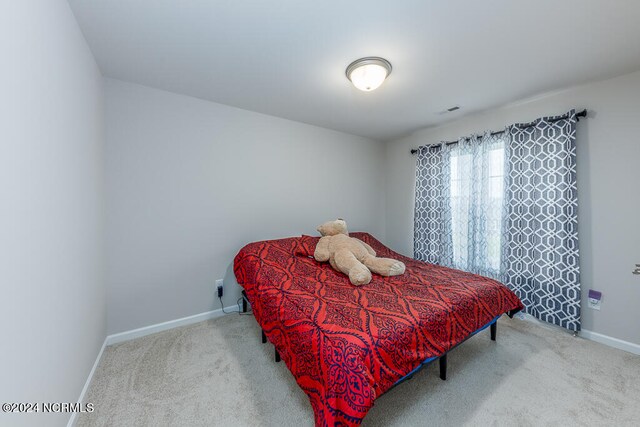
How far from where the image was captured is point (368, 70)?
69.6 inches

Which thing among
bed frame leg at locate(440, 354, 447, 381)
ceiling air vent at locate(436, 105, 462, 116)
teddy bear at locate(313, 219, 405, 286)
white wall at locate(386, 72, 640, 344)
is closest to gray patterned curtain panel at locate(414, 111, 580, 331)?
white wall at locate(386, 72, 640, 344)

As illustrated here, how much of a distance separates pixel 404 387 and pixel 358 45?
7.56 ft

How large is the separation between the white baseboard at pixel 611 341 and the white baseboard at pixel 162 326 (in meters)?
3.33

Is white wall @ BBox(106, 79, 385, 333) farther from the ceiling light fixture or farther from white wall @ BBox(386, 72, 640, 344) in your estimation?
white wall @ BBox(386, 72, 640, 344)

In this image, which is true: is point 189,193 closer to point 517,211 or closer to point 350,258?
point 350,258

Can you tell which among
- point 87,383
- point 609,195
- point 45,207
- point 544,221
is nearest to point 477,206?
point 544,221

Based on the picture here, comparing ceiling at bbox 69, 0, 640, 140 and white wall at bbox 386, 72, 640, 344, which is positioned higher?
ceiling at bbox 69, 0, 640, 140

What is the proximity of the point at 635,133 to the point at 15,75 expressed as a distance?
3.71 meters

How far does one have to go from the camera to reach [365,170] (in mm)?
3762

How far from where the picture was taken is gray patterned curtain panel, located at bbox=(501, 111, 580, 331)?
7.00ft

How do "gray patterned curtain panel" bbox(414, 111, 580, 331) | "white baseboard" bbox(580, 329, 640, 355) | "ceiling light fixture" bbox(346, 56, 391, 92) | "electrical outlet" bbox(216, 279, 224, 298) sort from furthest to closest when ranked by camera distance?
"electrical outlet" bbox(216, 279, 224, 298), "gray patterned curtain panel" bbox(414, 111, 580, 331), "white baseboard" bbox(580, 329, 640, 355), "ceiling light fixture" bbox(346, 56, 391, 92)

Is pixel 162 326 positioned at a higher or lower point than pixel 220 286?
lower

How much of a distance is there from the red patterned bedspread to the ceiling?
1.62 m

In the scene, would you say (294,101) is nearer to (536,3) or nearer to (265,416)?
(536,3)
